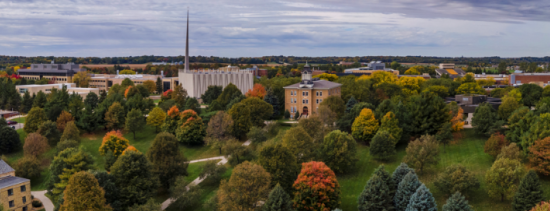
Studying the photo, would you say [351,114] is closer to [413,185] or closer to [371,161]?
[371,161]

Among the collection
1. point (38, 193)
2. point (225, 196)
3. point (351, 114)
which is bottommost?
point (38, 193)

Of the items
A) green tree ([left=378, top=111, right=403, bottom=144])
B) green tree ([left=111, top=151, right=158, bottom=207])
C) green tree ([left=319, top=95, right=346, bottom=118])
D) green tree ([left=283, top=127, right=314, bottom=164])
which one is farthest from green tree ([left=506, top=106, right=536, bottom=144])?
green tree ([left=111, top=151, right=158, bottom=207])

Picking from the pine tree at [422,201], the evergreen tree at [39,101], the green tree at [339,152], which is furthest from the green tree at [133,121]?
the pine tree at [422,201]

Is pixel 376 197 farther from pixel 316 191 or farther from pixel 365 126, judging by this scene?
pixel 365 126

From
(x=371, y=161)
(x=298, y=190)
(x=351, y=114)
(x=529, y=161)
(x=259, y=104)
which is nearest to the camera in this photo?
(x=298, y=190)

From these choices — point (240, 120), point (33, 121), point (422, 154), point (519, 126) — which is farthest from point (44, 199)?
point (519, 126)

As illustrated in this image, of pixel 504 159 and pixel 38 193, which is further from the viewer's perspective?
pixel 38 193

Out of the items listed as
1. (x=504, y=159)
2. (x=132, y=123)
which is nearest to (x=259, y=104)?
(x=132, y=123)
